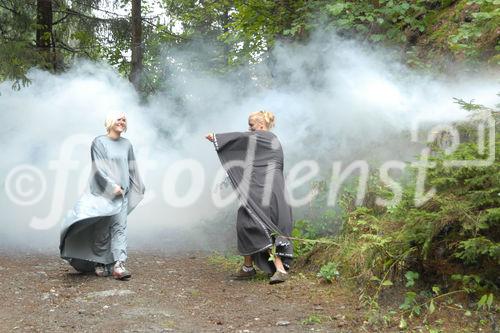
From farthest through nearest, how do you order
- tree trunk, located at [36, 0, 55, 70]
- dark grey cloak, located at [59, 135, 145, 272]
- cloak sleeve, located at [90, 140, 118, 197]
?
1. tree trunk, located at [36, 0, 55, 70]
2. cloak sleeve, located at [90, 140, 118, 197]
3. dark grey cloak, located at [59, 135, 145, 272]

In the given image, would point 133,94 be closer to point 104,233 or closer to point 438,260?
point 104,233

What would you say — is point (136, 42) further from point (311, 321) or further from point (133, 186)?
point (311, 321)

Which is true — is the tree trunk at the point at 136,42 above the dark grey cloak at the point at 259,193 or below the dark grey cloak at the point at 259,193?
above

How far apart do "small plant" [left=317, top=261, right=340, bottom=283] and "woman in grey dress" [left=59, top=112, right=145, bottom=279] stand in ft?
7.48

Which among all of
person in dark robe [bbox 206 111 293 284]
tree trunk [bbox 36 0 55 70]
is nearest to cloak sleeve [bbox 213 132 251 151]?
person in dark robe [bbox 206 111 293 284]

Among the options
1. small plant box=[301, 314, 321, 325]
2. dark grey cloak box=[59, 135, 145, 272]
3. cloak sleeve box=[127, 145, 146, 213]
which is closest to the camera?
small plant box=[301, 314, 321, 325]

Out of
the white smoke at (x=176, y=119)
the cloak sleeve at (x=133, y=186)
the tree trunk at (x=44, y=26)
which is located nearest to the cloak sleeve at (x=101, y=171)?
the cloak sleeve at (x=133, y=186)

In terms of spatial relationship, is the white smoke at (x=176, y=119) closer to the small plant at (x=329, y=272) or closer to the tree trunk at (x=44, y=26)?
the tree trunk at (x=44, y=26)

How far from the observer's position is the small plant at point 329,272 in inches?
255

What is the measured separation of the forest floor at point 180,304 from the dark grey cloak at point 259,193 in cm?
41

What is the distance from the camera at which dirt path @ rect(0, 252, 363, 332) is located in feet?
16.8

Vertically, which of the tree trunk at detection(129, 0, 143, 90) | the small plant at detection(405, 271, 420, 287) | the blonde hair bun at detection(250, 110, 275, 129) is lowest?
the small plant at detection(405, 271, 420, 287)

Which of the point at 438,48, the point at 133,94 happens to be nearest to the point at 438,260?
the point at 438,48

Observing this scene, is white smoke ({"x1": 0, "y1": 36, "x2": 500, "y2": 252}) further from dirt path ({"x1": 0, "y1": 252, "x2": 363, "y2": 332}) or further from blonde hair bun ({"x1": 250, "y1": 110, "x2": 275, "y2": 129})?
dirt path ({"x1": 0, "y1": 252, "x2": 363, "y2": 332})
